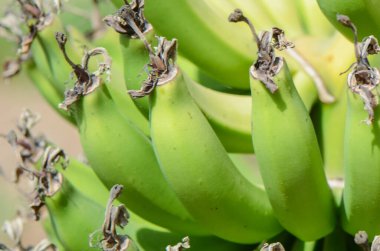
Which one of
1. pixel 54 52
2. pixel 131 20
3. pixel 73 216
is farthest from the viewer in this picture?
pixel 54 52

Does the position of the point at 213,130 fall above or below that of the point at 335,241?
above

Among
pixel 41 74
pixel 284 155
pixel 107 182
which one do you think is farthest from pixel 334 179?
pixel 41 74

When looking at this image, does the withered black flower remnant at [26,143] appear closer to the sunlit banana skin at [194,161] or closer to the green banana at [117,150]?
the green banana at [117,150]

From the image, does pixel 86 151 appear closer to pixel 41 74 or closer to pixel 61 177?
pixel 61 177

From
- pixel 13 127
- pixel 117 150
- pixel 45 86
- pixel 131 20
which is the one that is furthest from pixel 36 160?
pixel 13 127

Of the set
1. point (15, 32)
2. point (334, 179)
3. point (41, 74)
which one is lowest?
point (334, 179)

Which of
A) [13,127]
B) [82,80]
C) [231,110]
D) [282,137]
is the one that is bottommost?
[13,127]

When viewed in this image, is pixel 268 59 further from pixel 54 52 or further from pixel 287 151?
pixel 54 52

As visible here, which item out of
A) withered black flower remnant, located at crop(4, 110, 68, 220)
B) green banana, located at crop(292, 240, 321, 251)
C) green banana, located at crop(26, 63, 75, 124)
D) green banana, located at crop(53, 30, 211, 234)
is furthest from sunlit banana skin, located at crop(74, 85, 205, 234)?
green banana, located at crop(26, 63, 75, 124)
